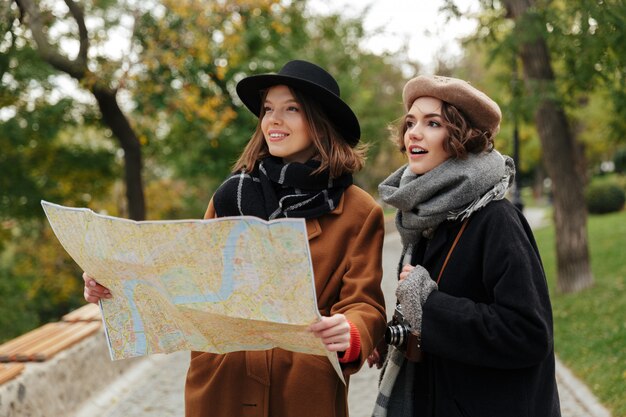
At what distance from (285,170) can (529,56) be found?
6.81 m

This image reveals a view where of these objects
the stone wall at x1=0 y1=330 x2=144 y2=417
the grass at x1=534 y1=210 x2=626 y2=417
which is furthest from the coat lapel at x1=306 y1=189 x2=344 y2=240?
the grass at x1=534 y1=210 x2=626 y2=417

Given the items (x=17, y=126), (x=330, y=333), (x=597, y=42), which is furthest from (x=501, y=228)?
(x=17, y=126)

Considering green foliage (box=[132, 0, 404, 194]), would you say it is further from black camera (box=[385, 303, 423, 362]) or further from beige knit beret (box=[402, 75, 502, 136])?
black camera (box=[385, 303, 423, 362])

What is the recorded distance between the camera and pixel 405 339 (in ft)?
7.43

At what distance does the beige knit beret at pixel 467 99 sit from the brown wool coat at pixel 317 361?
1.62ft

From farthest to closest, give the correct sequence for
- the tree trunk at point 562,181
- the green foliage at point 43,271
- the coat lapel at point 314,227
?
1. the green foliage at point 43,271
2. the tree trunk at point 562,181
3. the coat lapel at point 314,227

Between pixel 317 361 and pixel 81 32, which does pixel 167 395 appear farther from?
pixel 81 32

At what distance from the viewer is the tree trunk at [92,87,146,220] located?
9779 millimetres

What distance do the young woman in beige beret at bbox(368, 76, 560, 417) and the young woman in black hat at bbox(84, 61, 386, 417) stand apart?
153mm

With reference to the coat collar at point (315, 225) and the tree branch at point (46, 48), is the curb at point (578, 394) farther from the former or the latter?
the tree branch at point (46, 48)

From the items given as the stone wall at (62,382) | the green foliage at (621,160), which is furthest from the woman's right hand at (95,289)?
the green foliage at (621,160)

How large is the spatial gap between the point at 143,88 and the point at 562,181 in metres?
5.81

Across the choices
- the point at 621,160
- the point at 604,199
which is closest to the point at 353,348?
the point at 604,199

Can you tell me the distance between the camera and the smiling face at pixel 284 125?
248 centimetres
